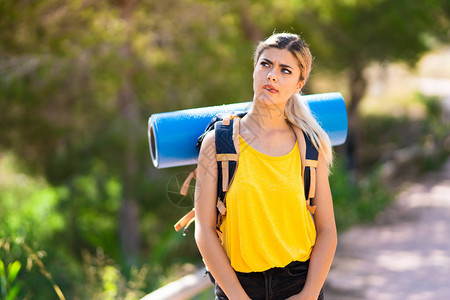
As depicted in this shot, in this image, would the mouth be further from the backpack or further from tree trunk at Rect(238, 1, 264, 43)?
tree trunk at Rect(238, 1, 264, 43)

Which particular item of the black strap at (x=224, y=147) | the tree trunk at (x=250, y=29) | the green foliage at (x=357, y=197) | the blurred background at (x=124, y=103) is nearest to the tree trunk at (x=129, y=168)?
the blurred background at (x=124, y=103)

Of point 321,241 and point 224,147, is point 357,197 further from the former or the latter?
point 224,147

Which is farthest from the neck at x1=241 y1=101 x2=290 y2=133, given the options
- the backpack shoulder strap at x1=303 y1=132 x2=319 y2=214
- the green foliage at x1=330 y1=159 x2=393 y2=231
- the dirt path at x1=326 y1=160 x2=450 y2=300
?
the green foliage at x1=330 y1=159 x2=393 y2=231

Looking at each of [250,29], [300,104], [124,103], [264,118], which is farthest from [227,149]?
[250,29]

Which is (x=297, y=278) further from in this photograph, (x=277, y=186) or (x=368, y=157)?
(x=368, y=157)

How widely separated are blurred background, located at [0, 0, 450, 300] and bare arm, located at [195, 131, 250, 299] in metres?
2.65

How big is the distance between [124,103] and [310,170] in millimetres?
6986

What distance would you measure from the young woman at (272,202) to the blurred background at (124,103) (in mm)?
2649

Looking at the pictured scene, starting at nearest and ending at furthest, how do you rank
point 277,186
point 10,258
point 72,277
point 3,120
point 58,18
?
point 277,186, point 10,258, point 72,277, point 58,18, point 3,120

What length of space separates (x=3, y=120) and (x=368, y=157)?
11.0 m

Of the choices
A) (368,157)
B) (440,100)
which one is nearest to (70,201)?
(368,157)

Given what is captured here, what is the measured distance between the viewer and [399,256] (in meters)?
6.52

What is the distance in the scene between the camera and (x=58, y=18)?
688 cm

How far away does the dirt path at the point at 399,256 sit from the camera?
5.28 m
